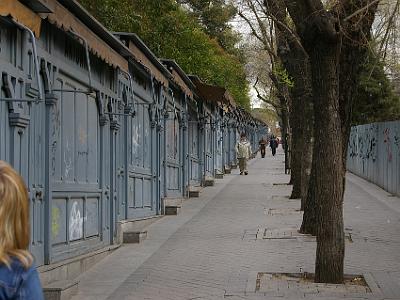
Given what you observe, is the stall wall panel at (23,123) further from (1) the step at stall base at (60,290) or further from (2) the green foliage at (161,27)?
(2) the green foliage at (161,27)

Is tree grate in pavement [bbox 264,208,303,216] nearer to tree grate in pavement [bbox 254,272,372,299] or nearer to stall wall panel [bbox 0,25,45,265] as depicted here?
tree grate in pavement [bbox 254,272,372,299]

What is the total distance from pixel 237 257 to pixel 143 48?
4307 mm

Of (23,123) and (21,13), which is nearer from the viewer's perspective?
(21,13)

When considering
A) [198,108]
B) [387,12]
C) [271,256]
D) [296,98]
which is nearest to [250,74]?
[198,108]

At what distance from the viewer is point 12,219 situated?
8.99 feet

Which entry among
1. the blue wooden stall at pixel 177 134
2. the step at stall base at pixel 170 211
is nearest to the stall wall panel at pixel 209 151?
the blue wooden stall at pixel 177 134

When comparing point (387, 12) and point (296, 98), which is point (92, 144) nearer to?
point (387, 12)

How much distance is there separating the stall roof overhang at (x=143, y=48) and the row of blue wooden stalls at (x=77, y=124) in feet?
0.09

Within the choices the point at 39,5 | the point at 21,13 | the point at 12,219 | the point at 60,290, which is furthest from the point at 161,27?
the point at 12,219

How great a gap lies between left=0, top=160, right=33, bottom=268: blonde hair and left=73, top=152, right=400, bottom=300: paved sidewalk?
17.6ft

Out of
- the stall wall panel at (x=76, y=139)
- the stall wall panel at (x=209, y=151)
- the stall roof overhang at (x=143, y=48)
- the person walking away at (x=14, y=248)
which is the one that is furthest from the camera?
the stall wall panel at (x=209, y=151)

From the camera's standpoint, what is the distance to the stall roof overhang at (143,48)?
39.0ft

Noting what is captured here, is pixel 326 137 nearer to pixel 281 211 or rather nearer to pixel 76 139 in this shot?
pixel 76 139

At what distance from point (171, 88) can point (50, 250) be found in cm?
1005
